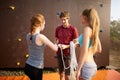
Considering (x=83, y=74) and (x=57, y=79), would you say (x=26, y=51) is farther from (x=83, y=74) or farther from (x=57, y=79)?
(x=83, y=74)

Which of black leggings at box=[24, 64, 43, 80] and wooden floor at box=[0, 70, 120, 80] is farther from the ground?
black leggings at box=[24, 64, 43, 80]

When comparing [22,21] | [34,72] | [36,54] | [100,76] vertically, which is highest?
[22,21]

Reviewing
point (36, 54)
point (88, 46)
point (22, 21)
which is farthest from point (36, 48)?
point (22, 21)

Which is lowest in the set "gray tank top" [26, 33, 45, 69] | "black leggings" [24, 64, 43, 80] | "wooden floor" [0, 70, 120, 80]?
"wooden floor" [0, 70, 120, 80]

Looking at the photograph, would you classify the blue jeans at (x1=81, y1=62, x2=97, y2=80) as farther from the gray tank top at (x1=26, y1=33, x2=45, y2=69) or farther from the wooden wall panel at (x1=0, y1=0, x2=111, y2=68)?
the wooden wall panel at (x1=0, y1=0, x2=111, y2=68)

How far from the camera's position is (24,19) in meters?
4.83

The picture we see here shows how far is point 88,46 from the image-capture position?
89.4 inches

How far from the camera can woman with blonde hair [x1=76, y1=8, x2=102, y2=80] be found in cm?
220

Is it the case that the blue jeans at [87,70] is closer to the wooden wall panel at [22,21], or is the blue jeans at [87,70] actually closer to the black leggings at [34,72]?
the black leggings at [34,72]

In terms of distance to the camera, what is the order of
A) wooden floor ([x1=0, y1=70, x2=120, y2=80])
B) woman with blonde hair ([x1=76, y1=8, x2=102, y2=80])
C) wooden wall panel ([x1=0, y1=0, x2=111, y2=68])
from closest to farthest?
woman with blonde hair ([x1=76, y1=8, x2=102, y2=80]), wooden floor ([x1=0, y1=70, x2=120, y2=80]), wooden wall panel ([x1=0, y1=0, x2=111, y2=68])

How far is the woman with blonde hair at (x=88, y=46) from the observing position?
2.20 metres

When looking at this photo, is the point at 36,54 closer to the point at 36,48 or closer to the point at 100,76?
the point at 36,48

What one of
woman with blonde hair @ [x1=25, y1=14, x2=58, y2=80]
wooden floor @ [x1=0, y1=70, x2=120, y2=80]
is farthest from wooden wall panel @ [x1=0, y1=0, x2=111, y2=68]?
woman with blonde hair @ [x1=25, y1=14, x2=58, y2=80]

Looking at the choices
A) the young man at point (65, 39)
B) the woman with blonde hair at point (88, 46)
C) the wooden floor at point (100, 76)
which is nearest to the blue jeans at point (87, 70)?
the woman with blonde hair at point (88, 46)
